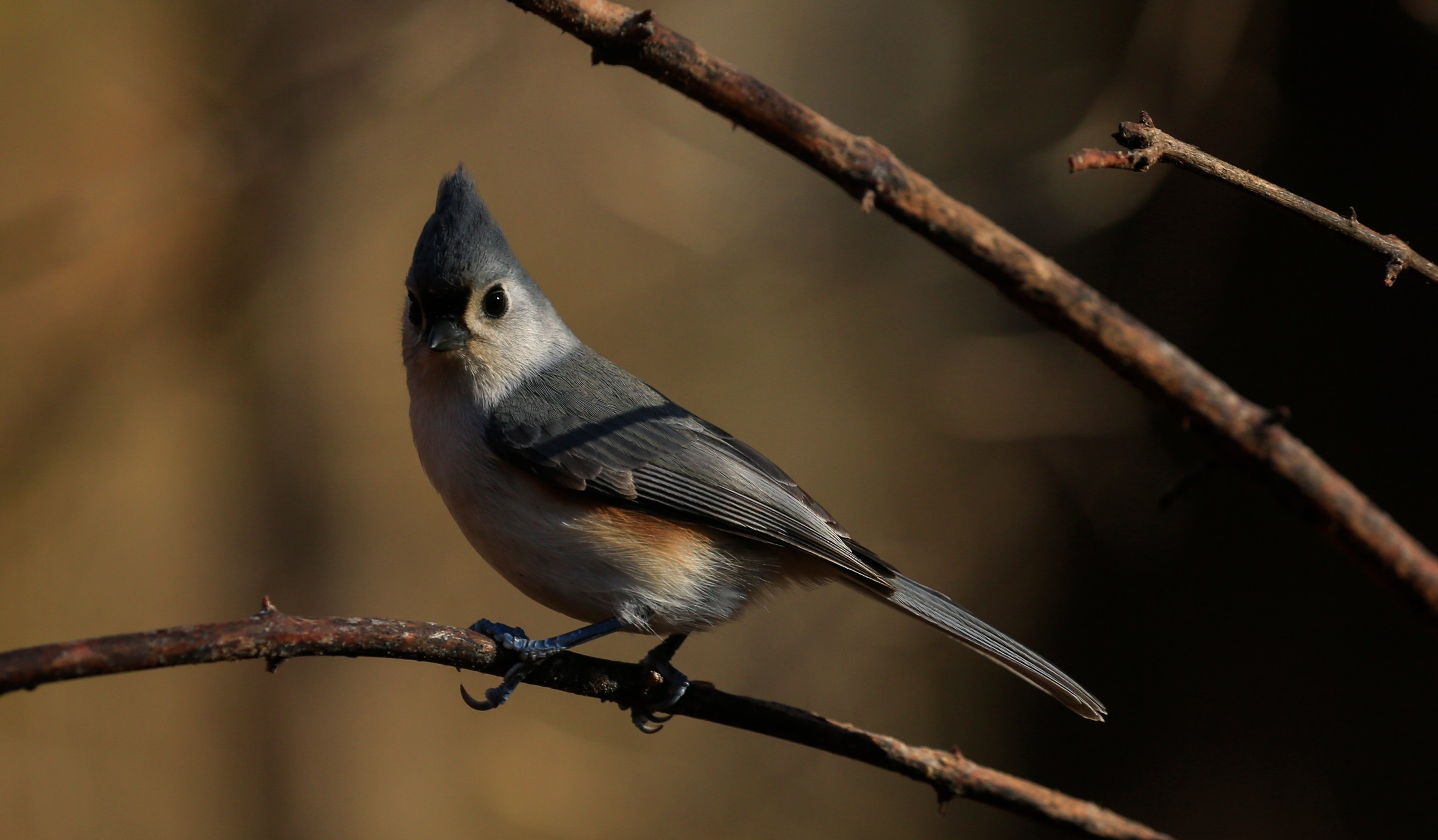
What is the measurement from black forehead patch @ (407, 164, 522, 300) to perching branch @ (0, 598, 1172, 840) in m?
0.78

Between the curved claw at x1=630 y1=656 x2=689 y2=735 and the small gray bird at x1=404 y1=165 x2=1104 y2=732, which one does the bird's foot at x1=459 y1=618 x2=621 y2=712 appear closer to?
the small gray bird at x1=404 y1=165 x2=1104 y2=732

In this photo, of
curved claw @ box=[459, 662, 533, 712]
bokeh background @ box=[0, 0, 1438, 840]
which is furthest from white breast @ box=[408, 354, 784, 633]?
bokeh background @ box=[0, 0, 1438, 840]

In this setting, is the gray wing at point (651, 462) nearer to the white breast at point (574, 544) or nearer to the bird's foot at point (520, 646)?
the white breast at point (574, 544)

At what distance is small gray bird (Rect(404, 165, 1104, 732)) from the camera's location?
2.12 metres

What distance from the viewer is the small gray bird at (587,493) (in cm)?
212

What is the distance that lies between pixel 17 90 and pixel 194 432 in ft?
4.54

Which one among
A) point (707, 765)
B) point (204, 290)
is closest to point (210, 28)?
point (204, 290)

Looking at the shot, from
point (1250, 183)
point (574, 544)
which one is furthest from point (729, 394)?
point (1250, 183)

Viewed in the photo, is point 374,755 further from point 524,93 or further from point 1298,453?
point 1298,453

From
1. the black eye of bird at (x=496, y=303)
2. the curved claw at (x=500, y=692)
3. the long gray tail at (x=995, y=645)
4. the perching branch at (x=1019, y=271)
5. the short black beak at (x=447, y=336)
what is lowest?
the curved claw at (x=500, y=692)

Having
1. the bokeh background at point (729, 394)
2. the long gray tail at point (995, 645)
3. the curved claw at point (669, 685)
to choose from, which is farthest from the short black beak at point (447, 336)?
the bokeh background at point (729, 394)

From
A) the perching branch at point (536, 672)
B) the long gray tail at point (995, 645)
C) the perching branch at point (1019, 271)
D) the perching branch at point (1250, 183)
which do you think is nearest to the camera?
the perching branch at point (1019, 271)

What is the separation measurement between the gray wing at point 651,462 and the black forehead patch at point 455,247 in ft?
0.90

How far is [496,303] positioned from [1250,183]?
1534 millimetres
